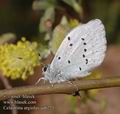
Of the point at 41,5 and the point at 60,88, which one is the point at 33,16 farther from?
the point at 60,88

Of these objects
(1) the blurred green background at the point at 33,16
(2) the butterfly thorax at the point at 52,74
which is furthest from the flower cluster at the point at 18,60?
(1) the blurred green background at the point at 33,16

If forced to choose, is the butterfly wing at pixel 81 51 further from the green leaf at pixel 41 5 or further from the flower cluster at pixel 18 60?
the green leaf at pixel 41 5

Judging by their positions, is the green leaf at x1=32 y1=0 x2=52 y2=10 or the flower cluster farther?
the green leaf at x1=32 y1=0 x2=52 y2=10

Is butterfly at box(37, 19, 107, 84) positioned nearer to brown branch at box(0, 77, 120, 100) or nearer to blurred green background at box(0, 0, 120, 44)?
brown branch at box(0, 77, 120, 100)

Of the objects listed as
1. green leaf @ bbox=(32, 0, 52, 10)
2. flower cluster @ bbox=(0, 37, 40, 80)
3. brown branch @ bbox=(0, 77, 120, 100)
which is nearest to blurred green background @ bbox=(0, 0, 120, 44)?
green leaf @ bbox=(32, 0, 52, 10)

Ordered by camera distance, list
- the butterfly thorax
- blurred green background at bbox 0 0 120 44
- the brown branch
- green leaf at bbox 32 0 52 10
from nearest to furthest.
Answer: the brown branch → the butterfly thorax → green leaf at bbox 32 0 52 10 → blurred green background at bbox 0 0 120 44

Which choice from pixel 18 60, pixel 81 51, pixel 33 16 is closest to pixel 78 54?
pixel 81 51

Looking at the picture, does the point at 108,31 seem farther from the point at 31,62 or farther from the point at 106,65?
the point at 31,62
